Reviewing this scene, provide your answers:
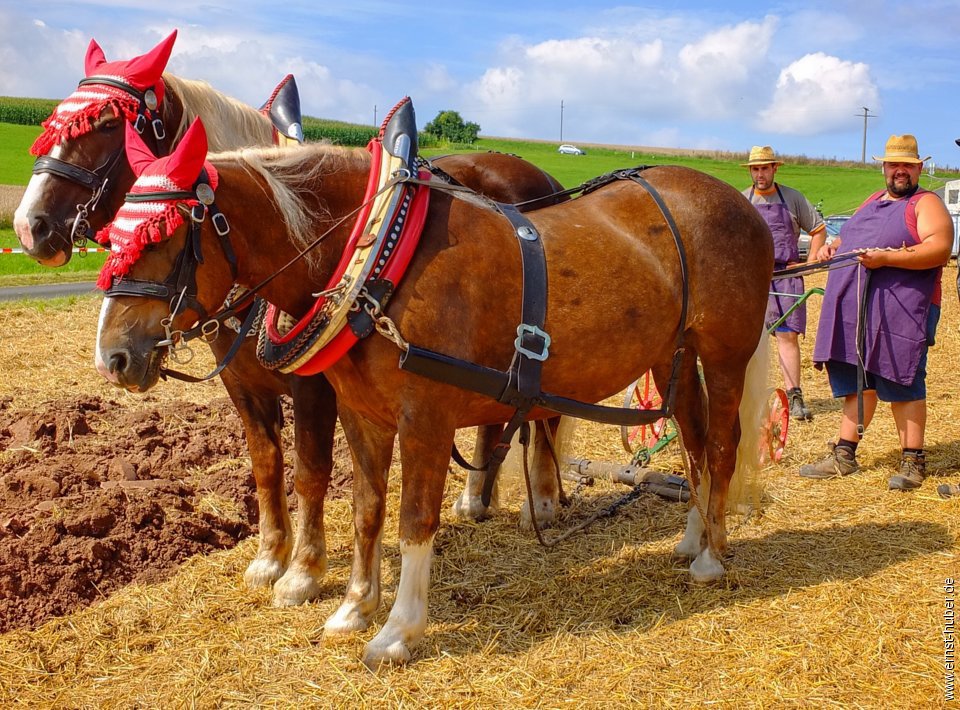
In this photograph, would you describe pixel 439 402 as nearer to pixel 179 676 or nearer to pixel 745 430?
pixel 179 676

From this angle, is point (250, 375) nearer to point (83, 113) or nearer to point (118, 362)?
point (118, 362)

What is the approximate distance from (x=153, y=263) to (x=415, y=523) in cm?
130

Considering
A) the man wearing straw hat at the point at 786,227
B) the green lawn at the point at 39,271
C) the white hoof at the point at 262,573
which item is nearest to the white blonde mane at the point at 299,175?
the white hoof at the point at 262,573

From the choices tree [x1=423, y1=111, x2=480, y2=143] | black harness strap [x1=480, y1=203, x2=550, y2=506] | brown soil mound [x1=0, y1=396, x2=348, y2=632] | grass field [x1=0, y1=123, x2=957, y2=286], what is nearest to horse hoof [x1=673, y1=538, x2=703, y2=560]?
black harness strap [x1=480, y1=203, x2=550, y2=506]

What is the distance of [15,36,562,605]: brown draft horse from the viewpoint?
10.7 ft

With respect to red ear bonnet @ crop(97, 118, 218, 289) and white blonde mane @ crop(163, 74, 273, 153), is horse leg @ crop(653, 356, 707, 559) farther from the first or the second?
red ear bonnet @ crop(97, 118, 218, 289)

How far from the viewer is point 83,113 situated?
3312 mm

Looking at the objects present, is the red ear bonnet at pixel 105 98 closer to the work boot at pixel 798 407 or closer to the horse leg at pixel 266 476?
the horse leg at pixel 266 476

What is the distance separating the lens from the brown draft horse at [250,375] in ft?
10.7

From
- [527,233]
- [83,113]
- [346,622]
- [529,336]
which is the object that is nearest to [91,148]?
[83,113]

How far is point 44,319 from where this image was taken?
9.62 metres

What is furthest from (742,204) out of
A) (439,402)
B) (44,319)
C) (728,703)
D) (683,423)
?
(44,319)

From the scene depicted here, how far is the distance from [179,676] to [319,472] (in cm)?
100

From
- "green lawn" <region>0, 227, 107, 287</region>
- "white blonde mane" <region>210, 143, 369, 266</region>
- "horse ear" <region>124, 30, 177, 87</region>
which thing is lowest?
"green lawn" <region>0, 227, 107, 287</region>
